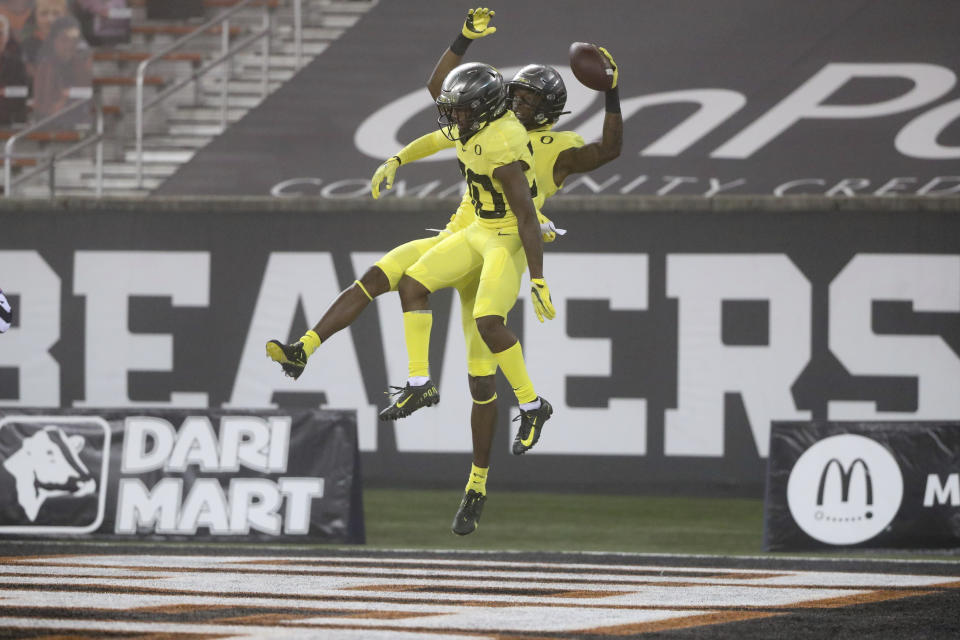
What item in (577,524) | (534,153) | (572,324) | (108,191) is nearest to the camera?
(534,153)

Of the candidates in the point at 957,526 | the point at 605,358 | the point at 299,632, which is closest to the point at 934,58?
the point at 605,358

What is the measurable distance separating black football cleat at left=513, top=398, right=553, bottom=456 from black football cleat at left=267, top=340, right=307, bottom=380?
3.18 feet

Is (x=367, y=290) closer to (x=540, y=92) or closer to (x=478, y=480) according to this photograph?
(x=478, y=480)

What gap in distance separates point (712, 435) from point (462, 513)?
14.2ft

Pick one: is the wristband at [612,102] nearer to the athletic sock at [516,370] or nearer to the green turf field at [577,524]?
the athletic sock at [516,370]

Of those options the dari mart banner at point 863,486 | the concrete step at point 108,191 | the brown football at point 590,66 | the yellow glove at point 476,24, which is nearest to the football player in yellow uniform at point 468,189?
the yellow glove at point 476,24

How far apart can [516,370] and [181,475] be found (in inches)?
118

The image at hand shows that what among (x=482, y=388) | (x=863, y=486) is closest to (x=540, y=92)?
(x=482, y=388)

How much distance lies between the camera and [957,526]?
8391mm

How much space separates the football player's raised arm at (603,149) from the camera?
263 inches

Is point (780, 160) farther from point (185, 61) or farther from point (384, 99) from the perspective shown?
point (185, 61)

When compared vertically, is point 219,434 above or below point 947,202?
below

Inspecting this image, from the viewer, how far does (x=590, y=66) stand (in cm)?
651

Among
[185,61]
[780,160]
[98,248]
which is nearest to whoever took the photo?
[98,248]
